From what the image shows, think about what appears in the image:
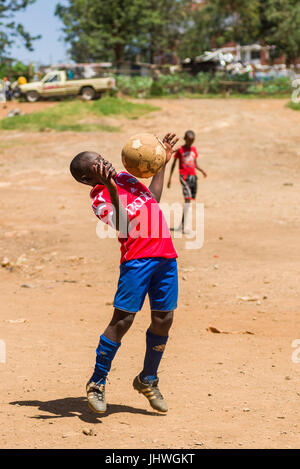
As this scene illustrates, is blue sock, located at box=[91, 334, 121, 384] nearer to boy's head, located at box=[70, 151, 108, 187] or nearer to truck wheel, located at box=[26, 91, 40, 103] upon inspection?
boy's head, located at box=[70, 151, 108, 187]

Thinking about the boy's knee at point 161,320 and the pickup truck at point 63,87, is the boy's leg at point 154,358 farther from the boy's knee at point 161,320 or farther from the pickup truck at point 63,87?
the pickup truck at point 63,87

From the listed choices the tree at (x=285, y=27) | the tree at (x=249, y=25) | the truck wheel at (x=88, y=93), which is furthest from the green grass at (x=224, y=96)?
the tree at (x=249, y=25)

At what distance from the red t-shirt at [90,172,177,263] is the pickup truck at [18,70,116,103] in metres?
29.0

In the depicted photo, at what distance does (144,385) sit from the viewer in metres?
4.34

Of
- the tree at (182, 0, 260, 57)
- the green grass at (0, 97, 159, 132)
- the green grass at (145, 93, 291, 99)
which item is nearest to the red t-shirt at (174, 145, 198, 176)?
the green grass at (0, 97, 159, 132)

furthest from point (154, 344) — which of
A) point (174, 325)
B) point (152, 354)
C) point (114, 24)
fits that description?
point (114, 24)

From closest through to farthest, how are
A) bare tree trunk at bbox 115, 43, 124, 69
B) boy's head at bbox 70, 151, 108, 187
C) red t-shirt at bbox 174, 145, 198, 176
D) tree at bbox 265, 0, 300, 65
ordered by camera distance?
boy's head at bbox 70, 151, 108, 187 → red t-shirt at bbox 174, 145, 198, 176 → tree at bbox 265, 0, 300, 65 → bare tree trunk at bbox 115, 43, 124, 69

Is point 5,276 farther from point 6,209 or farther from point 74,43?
point 74,43

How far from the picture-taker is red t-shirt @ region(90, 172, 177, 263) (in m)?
4.07

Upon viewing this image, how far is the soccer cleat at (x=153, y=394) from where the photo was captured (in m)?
4.27

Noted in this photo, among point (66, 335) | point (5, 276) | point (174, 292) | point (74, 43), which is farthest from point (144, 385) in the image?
point (74, 43)

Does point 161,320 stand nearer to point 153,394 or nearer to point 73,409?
point 153,394

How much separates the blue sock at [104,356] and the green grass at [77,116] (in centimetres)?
2079

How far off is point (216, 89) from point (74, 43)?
38695 mm
